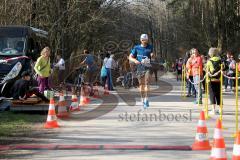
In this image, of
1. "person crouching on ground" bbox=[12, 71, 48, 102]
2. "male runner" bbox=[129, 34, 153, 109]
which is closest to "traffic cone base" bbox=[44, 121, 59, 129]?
"person crouching on ground" bbox=[12, 71, 48, 102]

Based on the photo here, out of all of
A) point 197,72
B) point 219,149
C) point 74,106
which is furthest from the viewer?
point 197,72

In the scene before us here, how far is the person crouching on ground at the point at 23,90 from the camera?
14.5m

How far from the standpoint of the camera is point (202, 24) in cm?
5284

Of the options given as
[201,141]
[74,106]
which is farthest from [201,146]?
[74,106]

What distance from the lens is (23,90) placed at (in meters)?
14.6

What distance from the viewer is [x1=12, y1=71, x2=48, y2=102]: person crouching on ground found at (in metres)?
14.5

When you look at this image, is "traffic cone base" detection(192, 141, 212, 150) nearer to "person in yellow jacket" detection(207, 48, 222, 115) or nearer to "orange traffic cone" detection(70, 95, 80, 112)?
"person in yellow jacket" detection(207, 48, 222, 115)

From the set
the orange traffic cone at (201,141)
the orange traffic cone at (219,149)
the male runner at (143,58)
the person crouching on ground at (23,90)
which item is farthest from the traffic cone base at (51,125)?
the orange traffic cone at (219,149)

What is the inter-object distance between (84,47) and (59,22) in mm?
3136

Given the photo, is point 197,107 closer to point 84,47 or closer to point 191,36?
point 84,47

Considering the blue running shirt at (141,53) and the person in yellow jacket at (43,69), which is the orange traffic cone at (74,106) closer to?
the person in yellow jacket at (43,69)

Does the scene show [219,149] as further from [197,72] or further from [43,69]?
[197,72]

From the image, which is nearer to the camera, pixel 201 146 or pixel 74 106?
pixel 201 146

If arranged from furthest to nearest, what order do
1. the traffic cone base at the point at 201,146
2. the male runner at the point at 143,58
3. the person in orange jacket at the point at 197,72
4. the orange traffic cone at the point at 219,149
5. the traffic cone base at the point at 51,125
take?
1. the person in orange jacket at the point at 197,72
2. the male runner at the point at 143,58
3. the traffic cone base at the point at 51,125
4. the traffic cone base at the point at 201,146
5. the orange traffic cone at the point at 219,149
